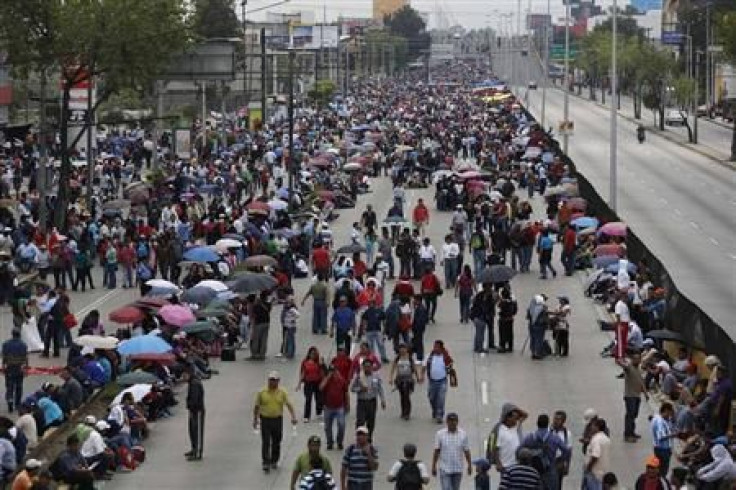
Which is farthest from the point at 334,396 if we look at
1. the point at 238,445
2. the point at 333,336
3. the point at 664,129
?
the point at 664,129

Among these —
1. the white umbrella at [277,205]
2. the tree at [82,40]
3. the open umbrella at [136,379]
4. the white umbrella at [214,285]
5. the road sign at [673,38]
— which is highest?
the road sign at [673,38]

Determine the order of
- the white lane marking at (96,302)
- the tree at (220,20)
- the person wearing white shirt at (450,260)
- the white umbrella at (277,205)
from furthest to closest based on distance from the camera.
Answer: the tree at (220,20) < the white umbrella at (277,205) < the person wearing white shirt at (450,260) < the white lane marking at (96,302)

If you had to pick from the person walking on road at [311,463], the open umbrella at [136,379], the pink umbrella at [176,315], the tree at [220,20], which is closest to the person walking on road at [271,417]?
the open umbrella at [136,379]

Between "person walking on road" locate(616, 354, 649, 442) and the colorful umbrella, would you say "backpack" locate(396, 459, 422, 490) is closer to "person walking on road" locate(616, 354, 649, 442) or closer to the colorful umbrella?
"person walking on road" locate(616, 354, 649, 442)

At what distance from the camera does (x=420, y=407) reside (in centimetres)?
2783

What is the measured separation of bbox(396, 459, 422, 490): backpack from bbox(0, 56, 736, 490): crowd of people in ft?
0.08

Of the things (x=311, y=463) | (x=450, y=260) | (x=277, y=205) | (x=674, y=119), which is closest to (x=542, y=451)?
(x=311, y=463)

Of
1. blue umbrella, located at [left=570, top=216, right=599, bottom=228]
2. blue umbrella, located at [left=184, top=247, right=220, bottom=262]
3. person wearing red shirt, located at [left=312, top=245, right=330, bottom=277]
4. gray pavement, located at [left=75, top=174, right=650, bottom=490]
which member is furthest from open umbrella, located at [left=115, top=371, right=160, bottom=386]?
blue umbrella, located at [left=570, top=216, right=599, bottom=228]

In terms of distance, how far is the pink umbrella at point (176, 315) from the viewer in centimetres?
3117

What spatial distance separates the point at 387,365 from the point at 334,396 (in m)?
6.99

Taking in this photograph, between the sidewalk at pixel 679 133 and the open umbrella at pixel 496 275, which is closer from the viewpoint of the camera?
the open umbrella at pixel 496 275

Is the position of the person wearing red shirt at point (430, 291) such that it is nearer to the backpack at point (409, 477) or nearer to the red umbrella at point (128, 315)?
the red umbrella at point (128, 315)

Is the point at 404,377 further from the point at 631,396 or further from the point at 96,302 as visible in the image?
the point at 96,302

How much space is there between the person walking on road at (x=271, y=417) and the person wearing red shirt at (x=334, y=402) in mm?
905
